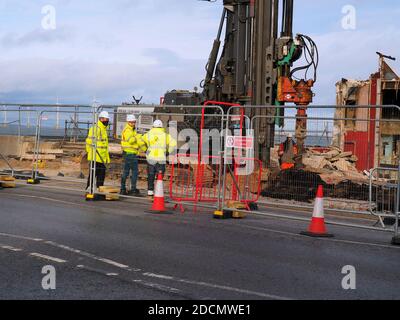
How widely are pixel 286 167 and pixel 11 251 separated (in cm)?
1004

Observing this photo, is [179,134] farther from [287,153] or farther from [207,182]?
[287,153]

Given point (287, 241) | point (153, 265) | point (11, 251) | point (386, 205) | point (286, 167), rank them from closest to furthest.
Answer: point (153, 265) → point (11, 251) → point (287, 241) → point (386, 205) → point (286, 167)

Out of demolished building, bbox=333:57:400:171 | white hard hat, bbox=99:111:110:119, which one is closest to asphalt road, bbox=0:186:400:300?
white hard hat, bbox=99:111:110:119

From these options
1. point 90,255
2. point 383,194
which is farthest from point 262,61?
point 90,255

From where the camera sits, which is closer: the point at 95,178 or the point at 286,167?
the point at 95,178

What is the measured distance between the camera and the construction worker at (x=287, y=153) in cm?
1601

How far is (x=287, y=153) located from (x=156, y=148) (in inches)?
154

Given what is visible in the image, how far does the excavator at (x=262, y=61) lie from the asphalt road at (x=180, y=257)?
6133 mm

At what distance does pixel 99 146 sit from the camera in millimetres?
15336

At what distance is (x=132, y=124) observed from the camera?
619 inches

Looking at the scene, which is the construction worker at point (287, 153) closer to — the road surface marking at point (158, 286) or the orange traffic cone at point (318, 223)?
the orange traffic cone at point (318, 223)
